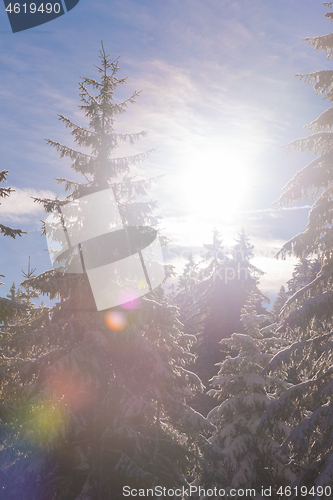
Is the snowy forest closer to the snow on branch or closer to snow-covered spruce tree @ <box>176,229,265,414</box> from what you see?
the snow on branch

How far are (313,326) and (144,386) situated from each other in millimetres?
5972

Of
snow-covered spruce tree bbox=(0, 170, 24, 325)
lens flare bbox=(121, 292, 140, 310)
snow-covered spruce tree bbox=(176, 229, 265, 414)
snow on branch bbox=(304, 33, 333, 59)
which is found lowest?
snow-covered spruce tree bbox=(176, 229, 265, 414)

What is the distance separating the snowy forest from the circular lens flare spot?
36 millimetres

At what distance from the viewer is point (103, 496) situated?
8.77 metres

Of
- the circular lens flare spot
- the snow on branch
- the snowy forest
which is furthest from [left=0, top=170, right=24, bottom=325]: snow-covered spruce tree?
the snow on branch

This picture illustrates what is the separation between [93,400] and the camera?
978 cm

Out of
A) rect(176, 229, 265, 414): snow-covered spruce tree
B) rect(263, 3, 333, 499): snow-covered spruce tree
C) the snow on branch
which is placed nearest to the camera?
rect(263, 3, 333, 499): snow-covered spruce tree

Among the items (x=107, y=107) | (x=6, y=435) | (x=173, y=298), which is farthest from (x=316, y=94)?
(x=173, y=298)

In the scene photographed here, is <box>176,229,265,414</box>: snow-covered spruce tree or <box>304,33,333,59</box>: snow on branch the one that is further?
<box>176,229,265,414</box>: snow-covered spruce tree

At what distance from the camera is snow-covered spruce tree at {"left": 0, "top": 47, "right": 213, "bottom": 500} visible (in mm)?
8336

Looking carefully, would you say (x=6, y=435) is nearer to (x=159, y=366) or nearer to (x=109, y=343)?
(x=109, y=343)

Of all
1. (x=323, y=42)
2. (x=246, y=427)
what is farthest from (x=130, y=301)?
(x=323, y=42)

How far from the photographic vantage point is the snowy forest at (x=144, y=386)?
26.9 ft

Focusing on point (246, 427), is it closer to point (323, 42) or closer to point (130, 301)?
point (130, 301)
